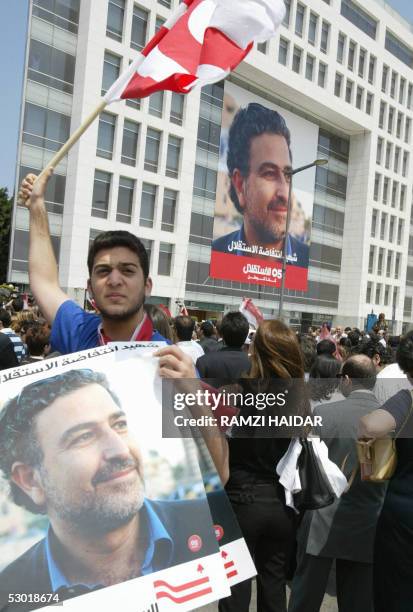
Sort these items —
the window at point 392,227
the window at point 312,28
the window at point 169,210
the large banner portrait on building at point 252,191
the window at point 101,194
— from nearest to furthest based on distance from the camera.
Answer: the window at point 101,194, the window at point 169,210, the large banner portrait on building at point 252,191, the window at point 312,28, the window at point 392,227

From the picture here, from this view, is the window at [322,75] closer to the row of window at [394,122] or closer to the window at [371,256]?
the row of window at [394,122]

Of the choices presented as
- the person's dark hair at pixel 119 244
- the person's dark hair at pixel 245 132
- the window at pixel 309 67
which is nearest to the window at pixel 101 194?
the person's dark hair at pixel 245 132

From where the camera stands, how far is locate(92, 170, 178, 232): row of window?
30.6 metres

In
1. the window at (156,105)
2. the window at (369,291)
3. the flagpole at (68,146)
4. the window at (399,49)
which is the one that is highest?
the window at (399,49)

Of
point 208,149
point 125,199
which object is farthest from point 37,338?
point 208,149

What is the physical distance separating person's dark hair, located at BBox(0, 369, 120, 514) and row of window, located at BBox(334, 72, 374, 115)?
1858 inches

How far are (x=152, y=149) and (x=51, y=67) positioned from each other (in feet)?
22.3

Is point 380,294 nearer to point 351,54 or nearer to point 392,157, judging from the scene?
point 392,157

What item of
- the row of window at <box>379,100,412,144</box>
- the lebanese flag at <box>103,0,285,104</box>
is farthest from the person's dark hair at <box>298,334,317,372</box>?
the row of window at <box>379,100,412,144</box>

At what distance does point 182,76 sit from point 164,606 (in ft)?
10.3

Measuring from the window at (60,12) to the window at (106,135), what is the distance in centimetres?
446

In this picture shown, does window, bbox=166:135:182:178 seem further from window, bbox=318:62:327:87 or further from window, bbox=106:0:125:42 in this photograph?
window, bbox=318:62:327:87

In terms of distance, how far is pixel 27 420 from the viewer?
1.57 meters

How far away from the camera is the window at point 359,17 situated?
4552cm
